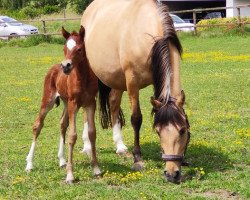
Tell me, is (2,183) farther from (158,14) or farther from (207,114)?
(207,114)

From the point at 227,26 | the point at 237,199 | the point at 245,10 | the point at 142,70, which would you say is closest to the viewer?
the point at 237,199

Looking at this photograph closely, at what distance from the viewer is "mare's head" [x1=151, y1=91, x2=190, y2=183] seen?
7.12 meters

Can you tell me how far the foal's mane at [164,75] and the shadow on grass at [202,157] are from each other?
45.3 inches

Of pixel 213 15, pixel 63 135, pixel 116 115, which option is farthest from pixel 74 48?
pixel 213 15

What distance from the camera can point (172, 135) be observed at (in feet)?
23.6

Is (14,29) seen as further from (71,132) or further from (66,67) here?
(66,67)

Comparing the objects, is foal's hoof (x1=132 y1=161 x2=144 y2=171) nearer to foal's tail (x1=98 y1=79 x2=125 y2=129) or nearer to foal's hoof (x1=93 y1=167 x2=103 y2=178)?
foal's hoof (x1=93 y1=167 x2=103 y2=178)

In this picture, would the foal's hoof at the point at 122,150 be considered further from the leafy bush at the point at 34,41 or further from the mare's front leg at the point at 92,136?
the leafy bush at the point at 34,41

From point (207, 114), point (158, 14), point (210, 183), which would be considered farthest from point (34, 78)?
point (210, 183)

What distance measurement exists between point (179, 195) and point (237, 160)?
1.99m

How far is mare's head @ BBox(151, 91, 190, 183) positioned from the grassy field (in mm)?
190

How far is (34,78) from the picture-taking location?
21.1 metres

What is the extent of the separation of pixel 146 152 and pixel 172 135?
2260mm

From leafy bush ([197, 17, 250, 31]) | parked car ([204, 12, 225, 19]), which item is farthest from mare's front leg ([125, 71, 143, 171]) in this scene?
parked car ([204, 12, 225, 19])
